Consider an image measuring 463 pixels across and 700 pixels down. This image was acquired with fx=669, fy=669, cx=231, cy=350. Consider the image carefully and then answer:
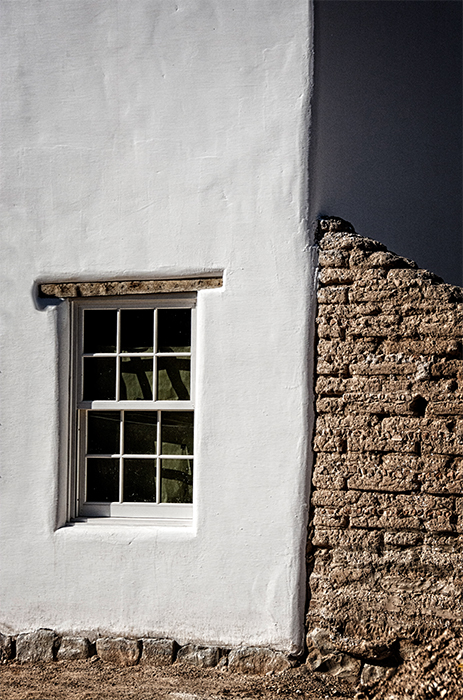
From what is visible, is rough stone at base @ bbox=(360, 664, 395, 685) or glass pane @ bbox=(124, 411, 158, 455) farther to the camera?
glass pane @ bbox=(124, 411, 158, 455)

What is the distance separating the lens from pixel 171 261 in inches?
192

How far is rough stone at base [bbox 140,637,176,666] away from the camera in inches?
185

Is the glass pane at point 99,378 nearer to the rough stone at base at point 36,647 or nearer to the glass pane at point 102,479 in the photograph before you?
the glass pane at point 102,479

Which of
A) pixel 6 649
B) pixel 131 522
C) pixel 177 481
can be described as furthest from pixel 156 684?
pixel 177 481

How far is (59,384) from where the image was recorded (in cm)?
503

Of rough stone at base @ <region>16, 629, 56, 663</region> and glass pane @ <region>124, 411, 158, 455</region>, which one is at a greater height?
glass pane @ <region>124, 411, 158, 455</region>

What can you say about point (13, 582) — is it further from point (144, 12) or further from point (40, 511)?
point (144, 12)

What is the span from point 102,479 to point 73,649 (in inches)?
47.8

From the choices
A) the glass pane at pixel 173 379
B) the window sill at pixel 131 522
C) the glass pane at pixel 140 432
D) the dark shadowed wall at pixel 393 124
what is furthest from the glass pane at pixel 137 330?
the dark shadowed wall at pixel 393 124

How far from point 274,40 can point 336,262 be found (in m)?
1.66

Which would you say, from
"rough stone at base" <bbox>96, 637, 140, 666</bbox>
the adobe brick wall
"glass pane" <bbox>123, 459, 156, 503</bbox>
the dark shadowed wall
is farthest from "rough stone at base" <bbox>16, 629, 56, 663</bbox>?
the dark shadowed wall

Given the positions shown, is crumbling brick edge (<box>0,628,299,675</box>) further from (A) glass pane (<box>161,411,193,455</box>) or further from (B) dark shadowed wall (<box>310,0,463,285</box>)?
(B) dark shadowed wall (<box>310,0,463,285</box>)

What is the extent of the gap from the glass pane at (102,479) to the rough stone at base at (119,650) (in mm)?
994

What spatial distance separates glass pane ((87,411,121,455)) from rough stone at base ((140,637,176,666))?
1393 mm
